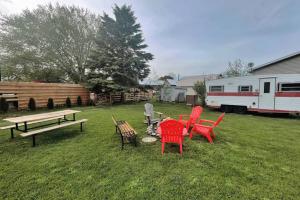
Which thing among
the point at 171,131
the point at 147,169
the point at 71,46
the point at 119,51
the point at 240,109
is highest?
the point at 71,46

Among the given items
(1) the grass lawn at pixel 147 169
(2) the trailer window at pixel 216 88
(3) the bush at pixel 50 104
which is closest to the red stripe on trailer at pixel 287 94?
(2) the trailer window at pixel 216 88

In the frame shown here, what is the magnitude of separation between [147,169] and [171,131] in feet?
3.70

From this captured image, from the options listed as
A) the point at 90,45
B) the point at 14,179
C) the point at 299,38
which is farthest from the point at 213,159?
the point at 90,45

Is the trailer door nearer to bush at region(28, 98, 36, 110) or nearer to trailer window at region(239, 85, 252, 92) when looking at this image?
trailer window at region(239, 85, 252, 92)

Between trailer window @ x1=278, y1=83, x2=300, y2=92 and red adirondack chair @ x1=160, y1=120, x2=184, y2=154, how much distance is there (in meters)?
8.52

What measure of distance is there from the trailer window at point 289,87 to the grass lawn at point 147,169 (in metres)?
5.34

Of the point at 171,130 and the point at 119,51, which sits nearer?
the point at 171,130

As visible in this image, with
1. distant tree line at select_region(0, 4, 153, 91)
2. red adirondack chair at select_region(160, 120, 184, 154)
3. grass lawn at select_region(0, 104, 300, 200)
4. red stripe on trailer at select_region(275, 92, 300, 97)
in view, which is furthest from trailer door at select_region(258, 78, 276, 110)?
distant tree line at select_region(0, 4, 153, 91)

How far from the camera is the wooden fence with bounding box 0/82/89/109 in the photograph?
31.0 feet

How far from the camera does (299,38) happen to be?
12484 mm

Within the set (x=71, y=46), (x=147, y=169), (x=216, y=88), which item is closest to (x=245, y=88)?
(x=216, y=88)

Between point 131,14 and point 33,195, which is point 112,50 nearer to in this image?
point 131,14

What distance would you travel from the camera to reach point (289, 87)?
8.21 meters

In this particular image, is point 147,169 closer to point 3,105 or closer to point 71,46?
point 3,105
